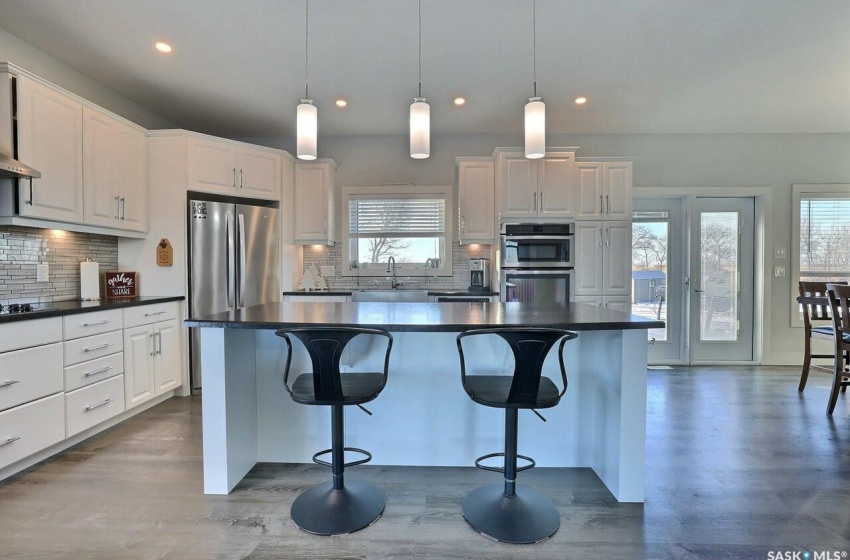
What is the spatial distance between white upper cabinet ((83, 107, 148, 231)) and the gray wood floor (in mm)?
1687

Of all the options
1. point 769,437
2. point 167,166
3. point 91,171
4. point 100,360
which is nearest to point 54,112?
point 91,171

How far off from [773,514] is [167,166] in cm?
478

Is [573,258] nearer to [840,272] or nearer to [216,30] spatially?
[840,272]

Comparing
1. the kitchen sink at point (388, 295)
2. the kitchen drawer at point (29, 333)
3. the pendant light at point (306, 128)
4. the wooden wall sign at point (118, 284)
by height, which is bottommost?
the kitchen drawer at point (29, 333)

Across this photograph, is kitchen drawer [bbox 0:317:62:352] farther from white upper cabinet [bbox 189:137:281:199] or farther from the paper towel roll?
white upper cabinet [bbox 189:137:281:199]

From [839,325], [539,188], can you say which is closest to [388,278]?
[539,188]

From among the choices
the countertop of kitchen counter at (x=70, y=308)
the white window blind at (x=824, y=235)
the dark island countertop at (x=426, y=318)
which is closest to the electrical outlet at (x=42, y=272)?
the countertop of kitchen counter at (x=70, y=308)

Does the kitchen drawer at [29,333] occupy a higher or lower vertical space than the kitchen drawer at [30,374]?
higher

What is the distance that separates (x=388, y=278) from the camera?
467 cm

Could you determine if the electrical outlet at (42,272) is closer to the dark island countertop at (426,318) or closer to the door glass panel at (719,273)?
the dark island countertop at (426,318)

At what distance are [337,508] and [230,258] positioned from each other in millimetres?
2710

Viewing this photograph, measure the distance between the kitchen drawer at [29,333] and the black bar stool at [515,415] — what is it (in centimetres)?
235

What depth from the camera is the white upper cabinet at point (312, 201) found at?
4.36 meters

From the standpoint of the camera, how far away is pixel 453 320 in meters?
1.79
